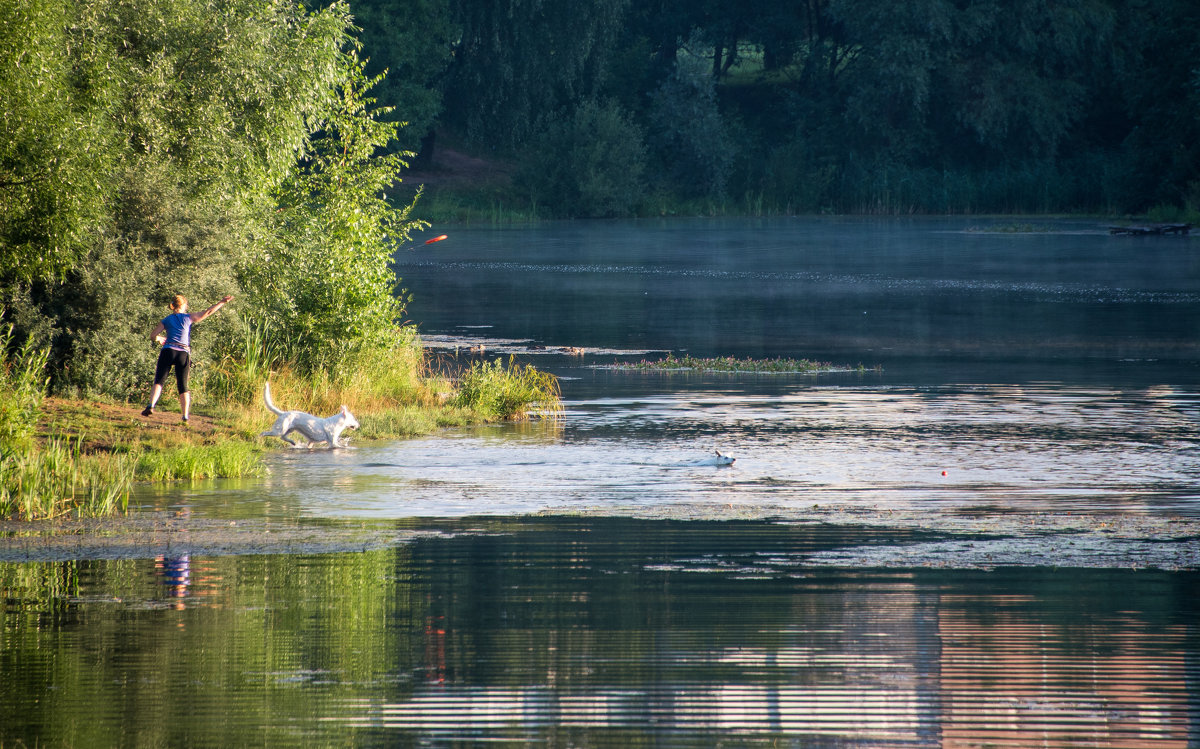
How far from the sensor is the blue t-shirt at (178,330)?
64.7ft

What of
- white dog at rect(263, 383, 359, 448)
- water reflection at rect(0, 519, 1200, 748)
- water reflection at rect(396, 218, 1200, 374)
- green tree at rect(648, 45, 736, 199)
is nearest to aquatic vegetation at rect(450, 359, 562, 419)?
white dog at rect(263, 383, 359, 448)

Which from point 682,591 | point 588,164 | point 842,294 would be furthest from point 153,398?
point 588,164

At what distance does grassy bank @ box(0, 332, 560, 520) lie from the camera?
15539mm

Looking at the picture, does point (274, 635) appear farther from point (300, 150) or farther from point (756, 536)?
point (300, 150)

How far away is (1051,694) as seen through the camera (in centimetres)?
909

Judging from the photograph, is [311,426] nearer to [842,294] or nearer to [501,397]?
[501,397]

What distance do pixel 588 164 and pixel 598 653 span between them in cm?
8631

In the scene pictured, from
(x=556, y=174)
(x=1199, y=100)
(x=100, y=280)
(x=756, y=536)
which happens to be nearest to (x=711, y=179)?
(x=556, y=174)

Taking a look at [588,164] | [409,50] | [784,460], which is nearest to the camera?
[784,460]

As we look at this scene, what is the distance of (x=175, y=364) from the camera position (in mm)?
19656

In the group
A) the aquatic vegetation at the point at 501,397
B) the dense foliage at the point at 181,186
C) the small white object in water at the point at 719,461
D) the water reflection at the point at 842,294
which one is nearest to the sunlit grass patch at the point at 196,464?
the dense foliage at the point at 181,186

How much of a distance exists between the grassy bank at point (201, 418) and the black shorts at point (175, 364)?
489 mm

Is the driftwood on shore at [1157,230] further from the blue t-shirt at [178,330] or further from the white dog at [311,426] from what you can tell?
the blue t-shirt at [178,330]

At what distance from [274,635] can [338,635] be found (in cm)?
40
